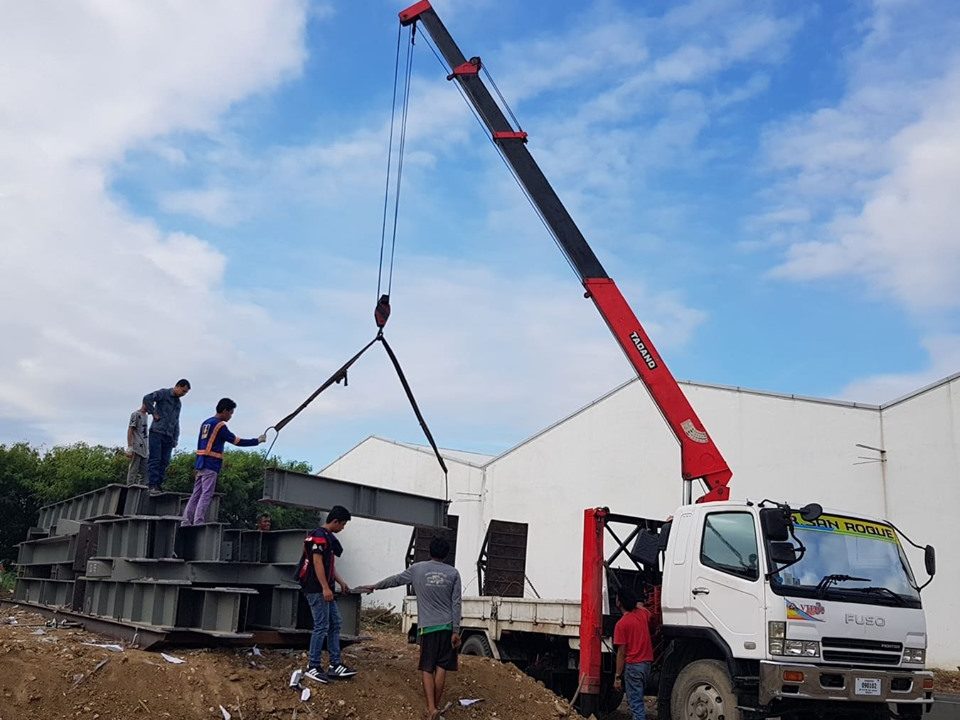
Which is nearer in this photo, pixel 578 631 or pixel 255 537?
pixel 578 631

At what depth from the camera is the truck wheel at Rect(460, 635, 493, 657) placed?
11602mm

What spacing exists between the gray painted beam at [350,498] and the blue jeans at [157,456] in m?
3.00

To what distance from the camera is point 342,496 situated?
1128cm

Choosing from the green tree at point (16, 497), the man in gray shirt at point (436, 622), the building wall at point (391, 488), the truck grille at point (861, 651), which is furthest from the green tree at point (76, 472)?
the truck grille at point (861, 651)

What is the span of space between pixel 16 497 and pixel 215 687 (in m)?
23.5

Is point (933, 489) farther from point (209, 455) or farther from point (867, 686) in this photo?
point (209, 455)

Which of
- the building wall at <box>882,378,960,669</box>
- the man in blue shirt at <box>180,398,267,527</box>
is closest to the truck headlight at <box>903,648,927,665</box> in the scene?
the man in blue shirt at <box>180,398,267,527</box>

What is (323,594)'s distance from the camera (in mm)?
9055

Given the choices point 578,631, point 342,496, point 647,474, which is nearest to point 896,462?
point 647,474

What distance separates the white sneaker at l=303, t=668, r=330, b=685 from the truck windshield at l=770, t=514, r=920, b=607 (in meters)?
4.35

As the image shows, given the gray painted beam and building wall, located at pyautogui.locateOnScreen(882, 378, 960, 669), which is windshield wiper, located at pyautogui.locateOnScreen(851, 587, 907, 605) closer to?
the gray painted beam

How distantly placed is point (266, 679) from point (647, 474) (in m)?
15.7

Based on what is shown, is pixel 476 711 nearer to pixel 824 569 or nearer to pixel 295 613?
pixel 295 613

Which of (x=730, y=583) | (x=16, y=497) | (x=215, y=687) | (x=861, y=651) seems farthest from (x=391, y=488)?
(x=861, y=651)
